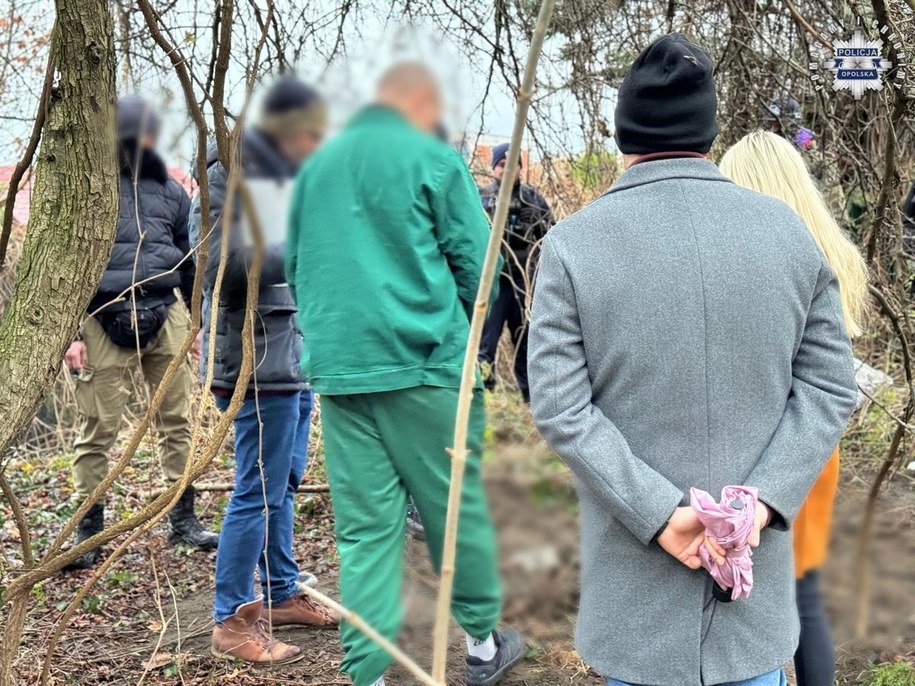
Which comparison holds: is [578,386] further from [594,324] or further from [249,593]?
[249,593]

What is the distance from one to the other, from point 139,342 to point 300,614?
1431 millimetres

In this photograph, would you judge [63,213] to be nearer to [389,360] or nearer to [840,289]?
[389,360]

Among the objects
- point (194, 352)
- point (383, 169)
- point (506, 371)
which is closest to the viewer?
point (383, 169)

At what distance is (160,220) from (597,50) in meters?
1.99

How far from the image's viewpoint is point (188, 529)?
384cm

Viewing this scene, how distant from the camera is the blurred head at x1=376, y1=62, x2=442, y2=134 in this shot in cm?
87

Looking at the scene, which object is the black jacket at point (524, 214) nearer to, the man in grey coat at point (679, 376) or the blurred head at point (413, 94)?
the man in grey coat at point (679, 376)

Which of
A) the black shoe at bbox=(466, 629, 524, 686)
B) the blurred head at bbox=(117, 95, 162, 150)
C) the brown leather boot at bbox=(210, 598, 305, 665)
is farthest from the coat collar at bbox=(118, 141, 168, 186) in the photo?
the black shoe at bbox=(466, 629, 524, 686)

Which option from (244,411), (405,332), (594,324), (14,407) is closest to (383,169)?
(594,324)

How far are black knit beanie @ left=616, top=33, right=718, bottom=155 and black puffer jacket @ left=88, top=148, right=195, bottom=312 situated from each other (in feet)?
7.94

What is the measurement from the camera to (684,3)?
362 centimetres

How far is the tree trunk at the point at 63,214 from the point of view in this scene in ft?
5.92

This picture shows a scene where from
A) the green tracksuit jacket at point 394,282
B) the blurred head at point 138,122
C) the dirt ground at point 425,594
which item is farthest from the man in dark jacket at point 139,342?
the green tracksuit jacket at point 394,282

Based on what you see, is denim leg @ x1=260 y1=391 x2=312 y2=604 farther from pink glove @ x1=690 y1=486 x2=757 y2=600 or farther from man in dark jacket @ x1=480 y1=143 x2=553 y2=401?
man in dark jacket @ x1=480 y1=143 x2=553 y2=401
